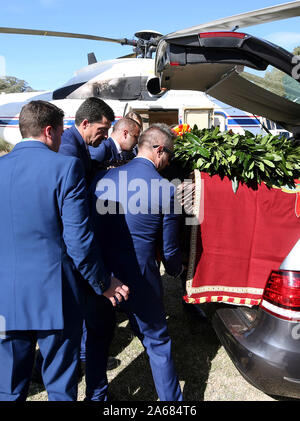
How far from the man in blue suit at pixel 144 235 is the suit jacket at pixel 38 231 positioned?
434 mm

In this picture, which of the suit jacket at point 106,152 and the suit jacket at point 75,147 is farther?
the suit jacket at point 106,152

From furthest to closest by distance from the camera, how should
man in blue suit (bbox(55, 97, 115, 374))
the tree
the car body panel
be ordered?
the tree → man in blue suit (bbox(55, 97, 115, 374)) → the car body panel

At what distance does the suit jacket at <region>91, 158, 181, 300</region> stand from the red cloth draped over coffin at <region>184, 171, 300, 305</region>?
464 mm

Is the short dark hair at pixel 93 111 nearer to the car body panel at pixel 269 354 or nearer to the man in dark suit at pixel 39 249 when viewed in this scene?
the man in dark suit at pixel 39 249

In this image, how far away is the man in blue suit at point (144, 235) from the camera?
2.21 metres

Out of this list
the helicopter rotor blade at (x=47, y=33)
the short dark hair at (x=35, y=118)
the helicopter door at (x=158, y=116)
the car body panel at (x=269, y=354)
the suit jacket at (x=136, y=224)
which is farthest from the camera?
the helicopter door at (x=158, y=116)

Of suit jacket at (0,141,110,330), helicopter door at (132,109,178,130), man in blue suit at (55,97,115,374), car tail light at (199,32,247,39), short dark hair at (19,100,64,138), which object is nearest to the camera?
suit jacket at (0,141,110,330)

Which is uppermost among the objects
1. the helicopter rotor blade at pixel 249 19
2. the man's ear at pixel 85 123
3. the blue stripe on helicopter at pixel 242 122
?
the blue stripe on helicopter at pixel 242 122

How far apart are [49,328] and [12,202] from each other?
727 millimetres

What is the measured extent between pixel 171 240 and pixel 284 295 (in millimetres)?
805

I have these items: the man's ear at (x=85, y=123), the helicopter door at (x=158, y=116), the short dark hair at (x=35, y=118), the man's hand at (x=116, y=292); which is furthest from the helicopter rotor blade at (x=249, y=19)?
the helicopter door at (x=158, y=116)

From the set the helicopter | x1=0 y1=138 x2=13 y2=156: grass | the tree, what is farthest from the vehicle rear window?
the tree

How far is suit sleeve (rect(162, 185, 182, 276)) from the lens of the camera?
223cm

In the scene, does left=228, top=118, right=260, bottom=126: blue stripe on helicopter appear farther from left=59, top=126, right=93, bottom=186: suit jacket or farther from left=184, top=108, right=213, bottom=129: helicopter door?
left=59, top=126, right=93, bottom=186: suit jacket
